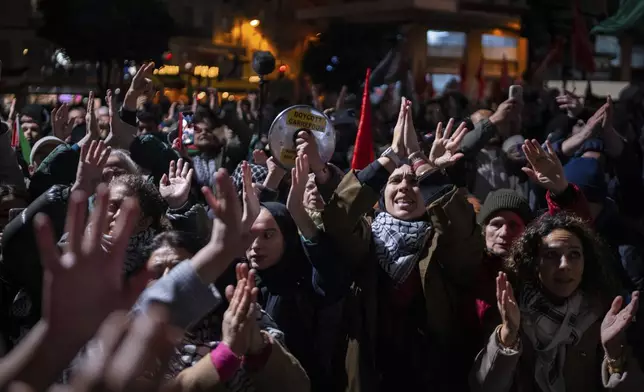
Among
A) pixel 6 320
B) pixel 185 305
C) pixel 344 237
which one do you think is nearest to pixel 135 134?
pixel 6 320

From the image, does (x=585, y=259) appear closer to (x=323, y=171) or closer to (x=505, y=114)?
(x=323, y=171)

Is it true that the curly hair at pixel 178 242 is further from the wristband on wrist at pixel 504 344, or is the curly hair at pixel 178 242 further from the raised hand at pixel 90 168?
the wristband on wrist at pixel 504 344

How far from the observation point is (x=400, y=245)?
4.39m

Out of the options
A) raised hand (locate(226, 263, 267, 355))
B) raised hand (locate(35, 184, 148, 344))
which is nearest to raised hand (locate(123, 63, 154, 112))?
raised hand (locate(226, 263, 267, 355))

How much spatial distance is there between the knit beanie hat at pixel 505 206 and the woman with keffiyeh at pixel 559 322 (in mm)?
566

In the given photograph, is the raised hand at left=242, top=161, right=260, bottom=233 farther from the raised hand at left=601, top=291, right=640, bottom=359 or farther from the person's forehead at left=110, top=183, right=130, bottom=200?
the raised hand at left=601, top=291, right=640, bottom=359

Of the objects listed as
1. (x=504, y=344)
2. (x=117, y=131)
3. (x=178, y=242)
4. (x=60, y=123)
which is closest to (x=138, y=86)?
(x=117, y=131)

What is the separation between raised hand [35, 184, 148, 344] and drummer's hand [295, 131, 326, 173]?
3.64m

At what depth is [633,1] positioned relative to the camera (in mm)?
18922

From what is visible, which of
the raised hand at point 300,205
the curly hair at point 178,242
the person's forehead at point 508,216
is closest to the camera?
the curly hair at point 178,242

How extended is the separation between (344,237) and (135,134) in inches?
116

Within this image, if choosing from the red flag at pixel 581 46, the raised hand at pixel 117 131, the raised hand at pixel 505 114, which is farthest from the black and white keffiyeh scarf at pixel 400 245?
the red flag at pixel 581 46

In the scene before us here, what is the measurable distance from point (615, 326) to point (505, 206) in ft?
3.58

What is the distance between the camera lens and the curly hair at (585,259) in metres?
4.12
